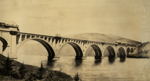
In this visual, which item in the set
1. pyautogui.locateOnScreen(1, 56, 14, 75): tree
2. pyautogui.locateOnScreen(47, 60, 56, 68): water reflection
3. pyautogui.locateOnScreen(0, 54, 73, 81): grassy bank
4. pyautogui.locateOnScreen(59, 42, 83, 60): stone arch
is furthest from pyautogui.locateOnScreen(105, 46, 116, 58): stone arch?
pyautogui.locateOnScreen(1, 56, 14, 75): tree

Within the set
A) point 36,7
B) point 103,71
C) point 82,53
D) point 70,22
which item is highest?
point 36,7

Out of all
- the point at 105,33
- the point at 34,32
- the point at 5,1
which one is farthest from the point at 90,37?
the point at 5,1

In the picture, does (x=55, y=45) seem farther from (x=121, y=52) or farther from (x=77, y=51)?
(x=121, y=52)

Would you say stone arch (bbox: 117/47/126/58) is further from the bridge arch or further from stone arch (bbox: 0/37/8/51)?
stone arch (bbox: 0/37/8/51)

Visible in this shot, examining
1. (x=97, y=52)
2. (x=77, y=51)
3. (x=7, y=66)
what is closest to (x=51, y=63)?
(x=77, y=51)

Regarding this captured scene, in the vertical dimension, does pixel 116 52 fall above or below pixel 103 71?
above

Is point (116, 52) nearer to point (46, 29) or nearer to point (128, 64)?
point (128, 64)

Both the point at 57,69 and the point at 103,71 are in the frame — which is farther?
the point at 103,71
